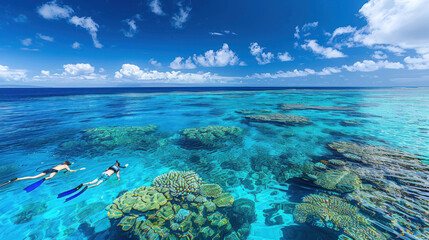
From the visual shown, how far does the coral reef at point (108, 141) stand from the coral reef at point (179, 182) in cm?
621

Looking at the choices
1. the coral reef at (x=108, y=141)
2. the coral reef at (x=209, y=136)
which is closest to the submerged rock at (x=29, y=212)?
the coral reef at (x=108, y=141)

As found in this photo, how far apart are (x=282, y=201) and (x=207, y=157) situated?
656 cm

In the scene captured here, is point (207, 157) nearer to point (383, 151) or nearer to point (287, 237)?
point (287, 237)

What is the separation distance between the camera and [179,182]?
9.14m

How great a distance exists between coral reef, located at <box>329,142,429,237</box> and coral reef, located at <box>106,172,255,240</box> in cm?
551

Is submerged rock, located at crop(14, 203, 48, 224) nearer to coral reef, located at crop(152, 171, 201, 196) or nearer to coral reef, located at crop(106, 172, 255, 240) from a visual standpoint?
coral reef, located at crop(106, 172, 255, 240)

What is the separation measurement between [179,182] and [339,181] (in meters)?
9.18

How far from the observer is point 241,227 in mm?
6703

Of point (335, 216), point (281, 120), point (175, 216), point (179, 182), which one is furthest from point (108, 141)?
point (281, 120)

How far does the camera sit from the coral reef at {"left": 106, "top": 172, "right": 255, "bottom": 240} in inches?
248

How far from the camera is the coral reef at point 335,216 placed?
5988 millimetres

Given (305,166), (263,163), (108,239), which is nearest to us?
(108,239)

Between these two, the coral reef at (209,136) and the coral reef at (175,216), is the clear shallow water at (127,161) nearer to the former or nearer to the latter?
the coral reef at (175,216)

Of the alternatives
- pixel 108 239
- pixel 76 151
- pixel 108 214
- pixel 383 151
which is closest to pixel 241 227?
pixel 108 239
